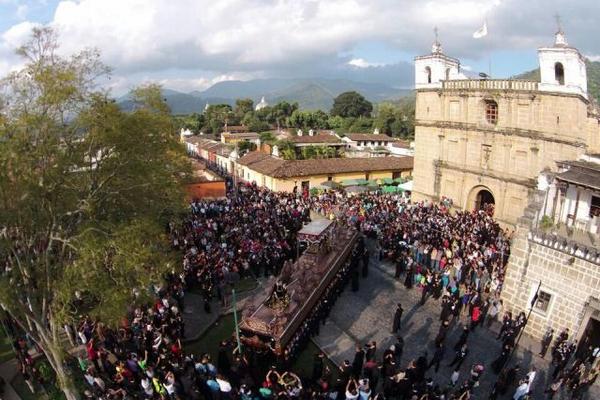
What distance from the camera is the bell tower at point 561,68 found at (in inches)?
894

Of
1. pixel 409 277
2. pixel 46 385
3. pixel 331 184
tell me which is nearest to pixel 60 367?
pixel 46 385

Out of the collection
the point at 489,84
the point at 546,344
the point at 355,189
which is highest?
the point at 489,84

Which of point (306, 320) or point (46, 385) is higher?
point (306, 320)

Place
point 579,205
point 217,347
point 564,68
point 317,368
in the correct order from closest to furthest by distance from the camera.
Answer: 1. point 317,368
2. point 217,347
3. point 579,205
4. point 564,68

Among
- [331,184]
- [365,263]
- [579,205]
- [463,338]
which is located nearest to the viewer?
[463,338]

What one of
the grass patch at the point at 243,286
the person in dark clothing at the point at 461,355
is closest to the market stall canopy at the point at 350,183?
the grass patch at the point at 243,286

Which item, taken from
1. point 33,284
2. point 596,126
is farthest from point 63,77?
point 596,126

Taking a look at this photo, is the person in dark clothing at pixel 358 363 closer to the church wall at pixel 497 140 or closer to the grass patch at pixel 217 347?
the grass patch at pixel 217 347

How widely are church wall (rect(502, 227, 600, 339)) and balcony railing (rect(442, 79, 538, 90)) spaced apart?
1368 centimetres

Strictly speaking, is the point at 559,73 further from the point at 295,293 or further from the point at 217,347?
the point at 217,347

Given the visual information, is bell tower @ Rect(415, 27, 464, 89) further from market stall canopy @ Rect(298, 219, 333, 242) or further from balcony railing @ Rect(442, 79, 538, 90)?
market stall canopy @ Rect(298, 219, 333, 242)

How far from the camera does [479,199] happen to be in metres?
29.5

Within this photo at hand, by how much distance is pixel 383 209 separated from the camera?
2731cm

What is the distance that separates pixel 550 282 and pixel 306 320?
8512 mm
